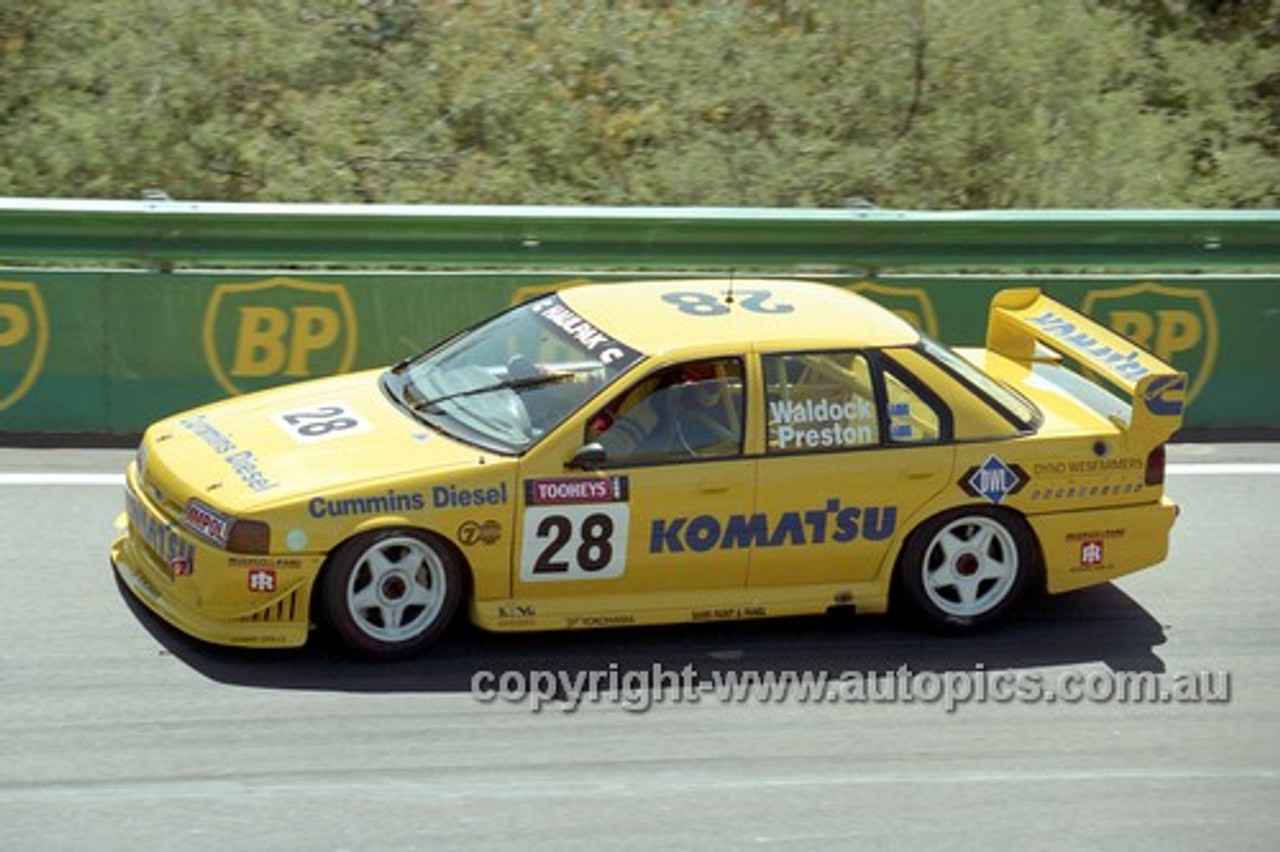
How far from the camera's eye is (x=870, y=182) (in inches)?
591

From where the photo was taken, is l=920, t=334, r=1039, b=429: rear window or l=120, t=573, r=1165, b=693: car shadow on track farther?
l=920, t=334, r=1039, b=429: rear window

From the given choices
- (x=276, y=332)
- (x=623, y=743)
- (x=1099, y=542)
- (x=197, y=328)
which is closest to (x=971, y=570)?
(x=1099, y=542)

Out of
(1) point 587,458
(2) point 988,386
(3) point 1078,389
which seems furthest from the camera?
(3) point 1078,389

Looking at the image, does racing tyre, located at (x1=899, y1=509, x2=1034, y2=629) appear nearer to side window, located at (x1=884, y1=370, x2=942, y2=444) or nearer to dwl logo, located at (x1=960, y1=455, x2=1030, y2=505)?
dwl logo, located at (x1=960, y1=455, x2=1030, y2=505)

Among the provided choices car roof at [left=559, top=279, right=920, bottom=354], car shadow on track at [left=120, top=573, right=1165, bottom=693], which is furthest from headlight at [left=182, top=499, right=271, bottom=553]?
car roof at [left=559, top=279, right=920, bottom=354]

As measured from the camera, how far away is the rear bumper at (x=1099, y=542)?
8.82 m

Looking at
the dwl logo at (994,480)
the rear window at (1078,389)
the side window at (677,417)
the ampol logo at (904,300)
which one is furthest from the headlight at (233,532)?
the ampol logo at (904,300)

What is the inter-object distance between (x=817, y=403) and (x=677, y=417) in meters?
0.60

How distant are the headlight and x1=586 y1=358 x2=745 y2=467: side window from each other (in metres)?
1.34

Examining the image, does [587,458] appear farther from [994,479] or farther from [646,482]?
[994,479]

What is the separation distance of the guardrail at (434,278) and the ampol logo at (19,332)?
0.03 ft

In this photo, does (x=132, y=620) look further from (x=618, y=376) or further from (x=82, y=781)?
(x=618, y=376)

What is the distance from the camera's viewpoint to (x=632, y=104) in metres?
15.5

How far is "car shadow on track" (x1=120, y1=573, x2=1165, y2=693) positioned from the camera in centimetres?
802
